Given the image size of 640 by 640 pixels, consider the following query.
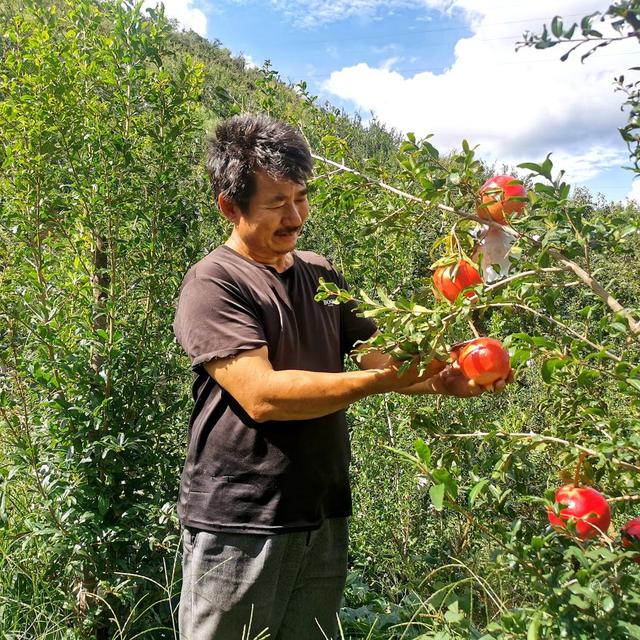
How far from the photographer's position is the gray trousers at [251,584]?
1.72 meters

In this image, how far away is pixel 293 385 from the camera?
1472mm

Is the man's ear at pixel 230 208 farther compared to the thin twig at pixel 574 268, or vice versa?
the man's ear at pixel 230 208

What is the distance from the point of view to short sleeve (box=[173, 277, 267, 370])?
1.55 meters

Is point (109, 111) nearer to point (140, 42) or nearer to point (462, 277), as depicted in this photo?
point (140, 42)

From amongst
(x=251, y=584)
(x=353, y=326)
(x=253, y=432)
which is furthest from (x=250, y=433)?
(x=353, y=326)

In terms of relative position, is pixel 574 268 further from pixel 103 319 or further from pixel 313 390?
pixel 103 319

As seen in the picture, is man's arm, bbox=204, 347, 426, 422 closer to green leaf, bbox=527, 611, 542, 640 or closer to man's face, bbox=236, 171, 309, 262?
man's face, bbox=236, 171, 309, 262

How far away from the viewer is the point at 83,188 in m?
2.50

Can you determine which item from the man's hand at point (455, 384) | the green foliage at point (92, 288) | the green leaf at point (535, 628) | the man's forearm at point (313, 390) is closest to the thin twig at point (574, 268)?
the man's hand at point (455, 384)

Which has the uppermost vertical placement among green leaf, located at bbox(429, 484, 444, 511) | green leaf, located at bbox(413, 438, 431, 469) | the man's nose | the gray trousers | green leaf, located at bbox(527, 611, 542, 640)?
the man's nose

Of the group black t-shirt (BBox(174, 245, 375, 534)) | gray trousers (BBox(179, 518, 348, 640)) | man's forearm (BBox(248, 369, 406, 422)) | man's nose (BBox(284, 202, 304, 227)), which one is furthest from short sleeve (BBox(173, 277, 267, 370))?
gray trousers (BBox(179, 518, 348, 640))

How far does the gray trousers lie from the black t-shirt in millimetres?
55

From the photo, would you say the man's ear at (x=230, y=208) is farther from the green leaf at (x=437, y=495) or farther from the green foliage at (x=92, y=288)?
the green leaf at (x=437, y=495)

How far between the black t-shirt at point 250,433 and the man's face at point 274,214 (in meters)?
0.09
